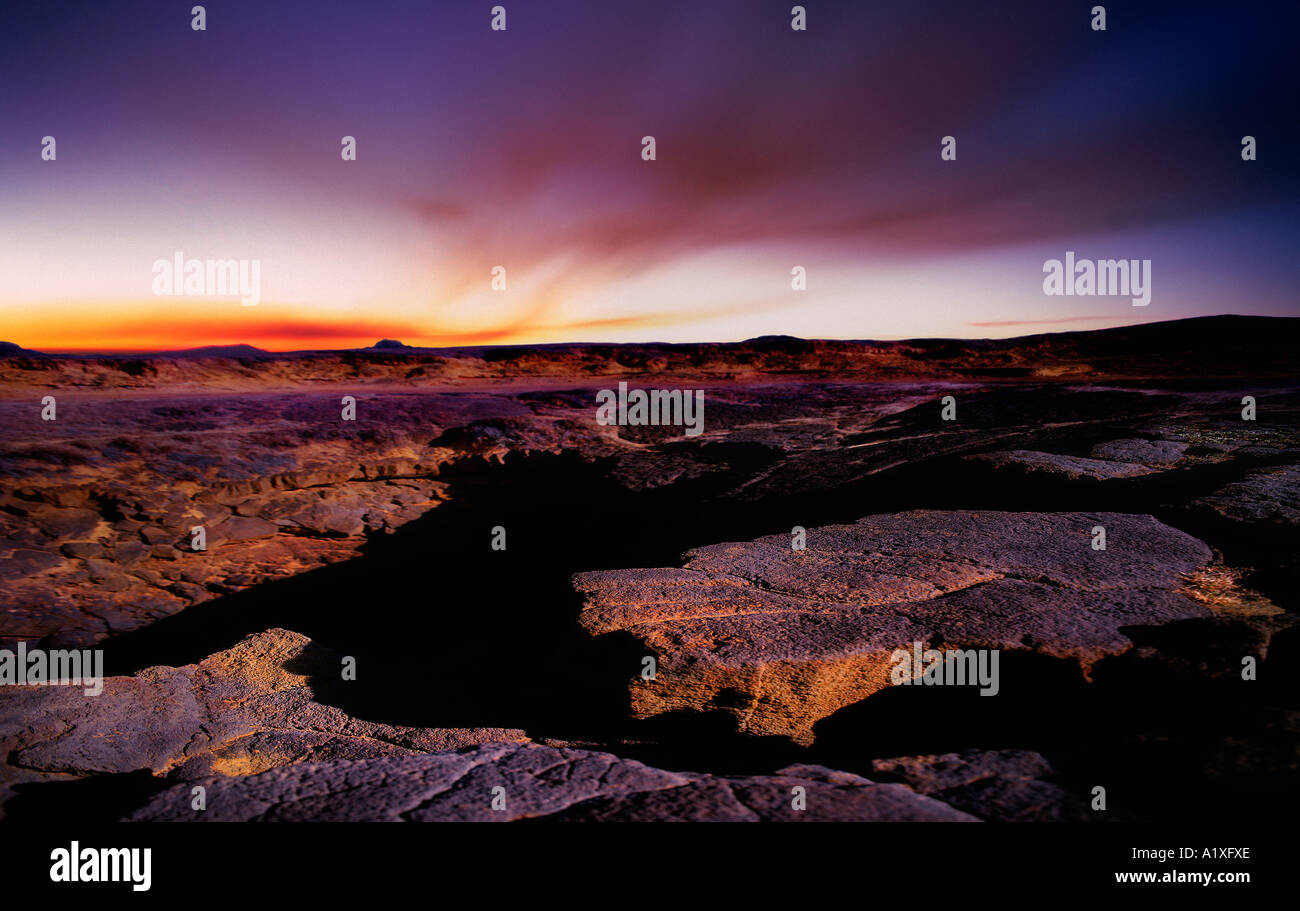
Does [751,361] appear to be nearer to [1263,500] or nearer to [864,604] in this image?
[1263,500]

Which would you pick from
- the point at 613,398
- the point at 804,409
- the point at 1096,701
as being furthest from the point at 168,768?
the point at 613,398

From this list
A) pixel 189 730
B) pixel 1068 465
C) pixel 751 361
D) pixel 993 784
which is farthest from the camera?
pixel 751 361

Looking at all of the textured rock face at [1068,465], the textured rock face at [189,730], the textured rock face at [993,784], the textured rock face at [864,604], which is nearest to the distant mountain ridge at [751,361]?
the textured rock face at [1068,465]

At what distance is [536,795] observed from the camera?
1.55 metres

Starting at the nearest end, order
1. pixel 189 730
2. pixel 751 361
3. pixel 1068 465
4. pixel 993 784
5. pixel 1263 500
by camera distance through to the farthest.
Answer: pixel 993 784
pixel 189 730
pixel 1263 500
pixel 1068 465
pixel 751 361

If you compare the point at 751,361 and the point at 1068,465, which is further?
the point at 751,361

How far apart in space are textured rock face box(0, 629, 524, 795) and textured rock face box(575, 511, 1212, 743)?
725 mm

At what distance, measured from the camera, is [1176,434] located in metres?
4.02

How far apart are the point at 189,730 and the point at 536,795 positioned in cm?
163

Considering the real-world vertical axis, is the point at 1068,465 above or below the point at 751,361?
below

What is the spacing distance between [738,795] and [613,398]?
8363 mm

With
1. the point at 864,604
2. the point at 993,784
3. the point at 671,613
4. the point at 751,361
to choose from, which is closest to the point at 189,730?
the point at 671,613

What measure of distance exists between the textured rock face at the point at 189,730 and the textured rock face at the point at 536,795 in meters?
0.55
